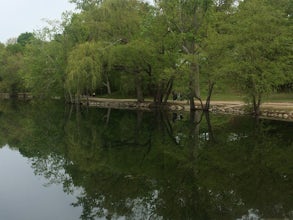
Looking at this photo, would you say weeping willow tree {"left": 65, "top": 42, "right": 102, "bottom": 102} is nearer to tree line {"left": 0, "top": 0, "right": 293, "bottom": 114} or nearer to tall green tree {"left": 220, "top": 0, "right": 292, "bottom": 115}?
tree line {"left": 0, "top": 0, "right": 293, "bottom": 114}

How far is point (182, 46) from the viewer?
115ft

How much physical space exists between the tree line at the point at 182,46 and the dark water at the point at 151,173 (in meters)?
5.12

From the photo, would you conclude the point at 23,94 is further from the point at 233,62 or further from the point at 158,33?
the point at 233,62

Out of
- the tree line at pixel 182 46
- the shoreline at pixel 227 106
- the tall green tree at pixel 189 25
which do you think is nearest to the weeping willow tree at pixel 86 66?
the tree line at pixel 182 46

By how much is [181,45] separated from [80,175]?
23.4 m

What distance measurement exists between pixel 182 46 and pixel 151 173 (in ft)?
77.1

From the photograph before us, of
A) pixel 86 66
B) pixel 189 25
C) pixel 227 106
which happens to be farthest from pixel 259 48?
pixel 86 66

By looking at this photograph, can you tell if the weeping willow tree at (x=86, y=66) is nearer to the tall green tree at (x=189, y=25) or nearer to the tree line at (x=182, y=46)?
the tree line at (x=182, y=46)

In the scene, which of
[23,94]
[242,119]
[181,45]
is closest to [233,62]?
[242,119]

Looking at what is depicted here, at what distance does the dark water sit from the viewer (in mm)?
9664

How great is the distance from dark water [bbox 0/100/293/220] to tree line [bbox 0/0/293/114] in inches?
201

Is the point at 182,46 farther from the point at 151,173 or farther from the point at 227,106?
the point at 151,173

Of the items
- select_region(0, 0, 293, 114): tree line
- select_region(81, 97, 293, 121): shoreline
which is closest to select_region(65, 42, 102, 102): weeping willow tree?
select_region(0, 0, 293, 114): tree line

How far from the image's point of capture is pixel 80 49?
40406mm
